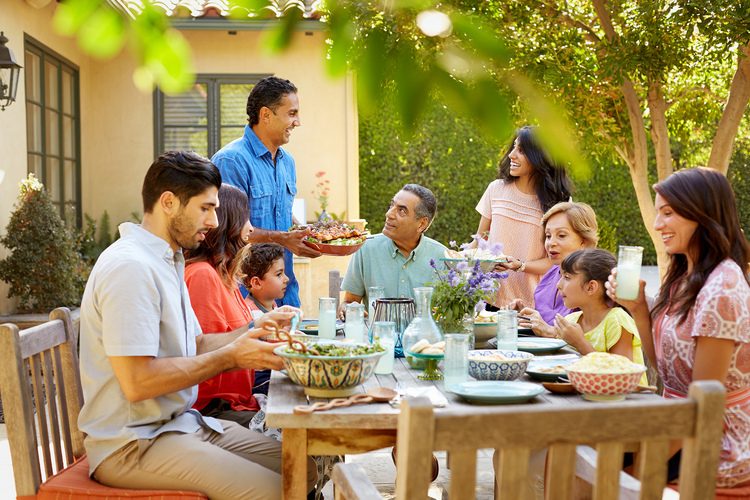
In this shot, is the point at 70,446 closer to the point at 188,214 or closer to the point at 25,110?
the point at 188,214

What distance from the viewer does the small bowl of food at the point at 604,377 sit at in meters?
2.35

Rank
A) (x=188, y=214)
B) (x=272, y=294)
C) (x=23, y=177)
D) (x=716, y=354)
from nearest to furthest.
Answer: (x=716, y=354), (x=188, y=214), (x=272, y=294), (x=23, y=177)

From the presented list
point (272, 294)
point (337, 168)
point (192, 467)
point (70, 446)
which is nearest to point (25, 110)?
point (337, 168)

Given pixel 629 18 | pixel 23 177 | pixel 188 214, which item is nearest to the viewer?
pixel 188 214

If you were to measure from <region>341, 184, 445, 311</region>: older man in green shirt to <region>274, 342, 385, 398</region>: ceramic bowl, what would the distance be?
1768mm

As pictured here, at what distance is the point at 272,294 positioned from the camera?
→ 3844 millimetres

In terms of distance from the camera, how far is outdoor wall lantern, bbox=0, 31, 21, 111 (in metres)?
6.01

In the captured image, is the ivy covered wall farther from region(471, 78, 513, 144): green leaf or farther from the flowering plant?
region(471, 78, 513, 144): green leaf

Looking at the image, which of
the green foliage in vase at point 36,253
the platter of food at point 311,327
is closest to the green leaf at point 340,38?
the platter of food at point 311,327

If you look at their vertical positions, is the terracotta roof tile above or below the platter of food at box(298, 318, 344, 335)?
above

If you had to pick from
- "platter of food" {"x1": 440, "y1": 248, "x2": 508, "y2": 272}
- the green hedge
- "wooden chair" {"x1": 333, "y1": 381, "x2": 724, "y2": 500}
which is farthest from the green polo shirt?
the green hedge

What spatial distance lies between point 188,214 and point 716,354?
1425 mm

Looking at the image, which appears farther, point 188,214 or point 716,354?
point 188,214

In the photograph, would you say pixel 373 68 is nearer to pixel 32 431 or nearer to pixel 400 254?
pixel 32 431
